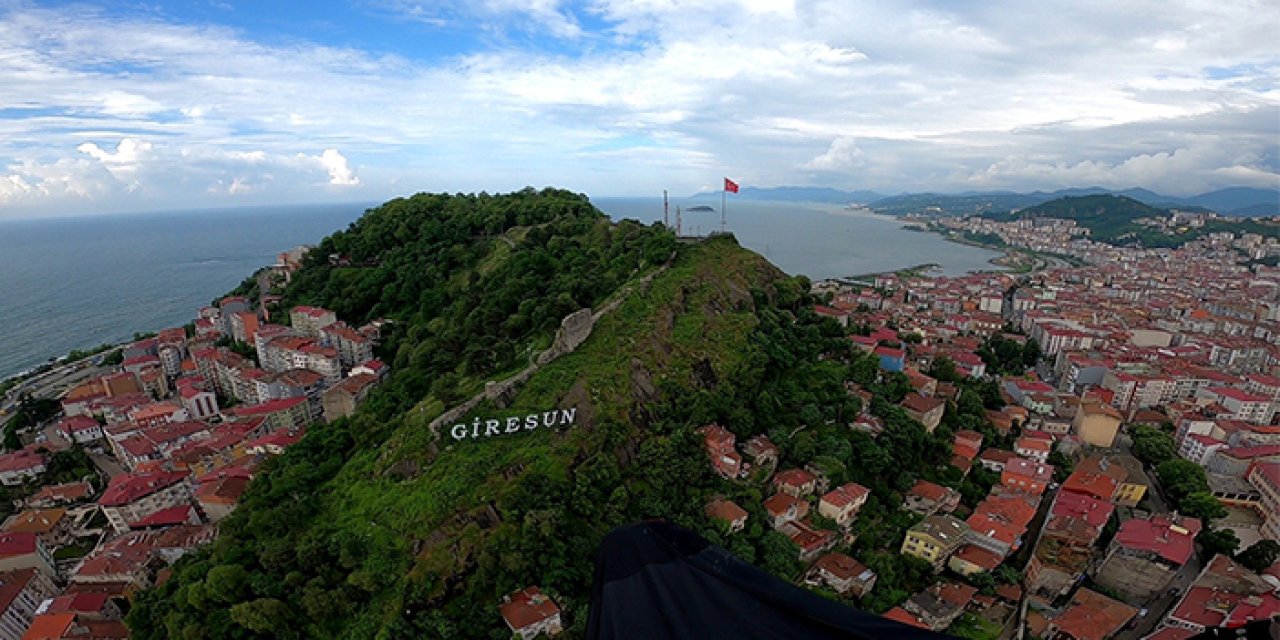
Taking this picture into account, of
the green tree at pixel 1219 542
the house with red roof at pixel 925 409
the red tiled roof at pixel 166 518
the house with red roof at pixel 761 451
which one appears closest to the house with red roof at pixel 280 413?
the red tiled roof at pixel 166 518

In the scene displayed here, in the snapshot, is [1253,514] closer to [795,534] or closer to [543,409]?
[795,534]

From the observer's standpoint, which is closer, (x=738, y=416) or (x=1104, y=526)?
(x=1104, y=526)

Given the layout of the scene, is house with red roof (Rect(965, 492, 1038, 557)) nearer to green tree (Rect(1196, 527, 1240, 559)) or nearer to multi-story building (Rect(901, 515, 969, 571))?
multi-story building (Rect(901, 515, 969, 571))

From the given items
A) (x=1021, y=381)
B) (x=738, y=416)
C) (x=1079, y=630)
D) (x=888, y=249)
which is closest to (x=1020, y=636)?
(x=1079, y=630)

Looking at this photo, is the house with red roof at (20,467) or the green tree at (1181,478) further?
the house with red roof at (20,467)

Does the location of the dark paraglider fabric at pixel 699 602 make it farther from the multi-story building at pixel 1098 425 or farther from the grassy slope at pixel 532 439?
the multi-story building at pixel 1098 425

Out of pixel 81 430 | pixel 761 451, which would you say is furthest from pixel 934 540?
pixel 81 430

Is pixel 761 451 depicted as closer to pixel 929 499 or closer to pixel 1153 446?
pixel 929 499
